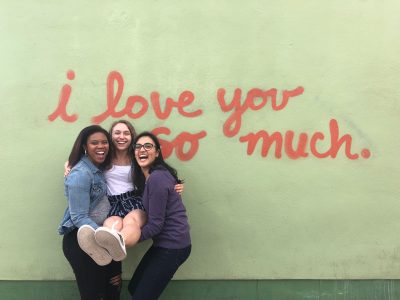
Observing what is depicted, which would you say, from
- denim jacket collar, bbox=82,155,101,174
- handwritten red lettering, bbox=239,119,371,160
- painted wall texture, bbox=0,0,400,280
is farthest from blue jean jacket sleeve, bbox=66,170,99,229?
handwritten red lettering, bbox=239,119,371,160

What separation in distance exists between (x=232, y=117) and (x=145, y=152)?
0.99 meters

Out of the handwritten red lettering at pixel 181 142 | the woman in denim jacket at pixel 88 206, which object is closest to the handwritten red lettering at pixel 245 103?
the handwritten red lettering at pixel 181 142

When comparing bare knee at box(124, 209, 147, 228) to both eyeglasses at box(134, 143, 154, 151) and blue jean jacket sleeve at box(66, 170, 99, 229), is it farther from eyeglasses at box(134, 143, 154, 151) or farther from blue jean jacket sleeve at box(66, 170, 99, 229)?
eyeglasses at box(134, 143, 154, 151)

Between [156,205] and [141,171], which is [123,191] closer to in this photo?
[141,171]

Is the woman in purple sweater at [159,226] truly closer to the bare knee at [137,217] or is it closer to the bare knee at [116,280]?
the bare knee at [137,217]

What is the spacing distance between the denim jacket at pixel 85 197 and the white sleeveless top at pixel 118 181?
98 mm

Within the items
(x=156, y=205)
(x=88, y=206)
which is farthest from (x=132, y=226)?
(x=88, y=206)

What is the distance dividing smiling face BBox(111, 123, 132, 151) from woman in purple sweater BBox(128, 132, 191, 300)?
0.24m

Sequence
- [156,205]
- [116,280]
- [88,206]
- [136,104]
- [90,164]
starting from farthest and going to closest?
1. [136,104]
2. [116,280]
3. [90,164]
4. [88,206]
5. [156,205]

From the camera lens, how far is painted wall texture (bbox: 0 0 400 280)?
12.1 ft

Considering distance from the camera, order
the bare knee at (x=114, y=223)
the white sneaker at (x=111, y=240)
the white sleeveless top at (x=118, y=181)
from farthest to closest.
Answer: the white sleeveless top at (x=118, y=181), the bare knee at (x=114, y=223), the white sneaker at (x=111, y=240)

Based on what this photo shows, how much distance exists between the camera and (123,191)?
339 centimetres

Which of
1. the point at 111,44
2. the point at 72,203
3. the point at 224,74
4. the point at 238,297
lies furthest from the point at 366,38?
the point at 72,203

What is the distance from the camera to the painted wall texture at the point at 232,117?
12.1 feet
